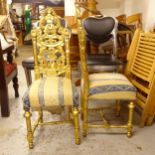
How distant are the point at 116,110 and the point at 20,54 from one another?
3.83 meters

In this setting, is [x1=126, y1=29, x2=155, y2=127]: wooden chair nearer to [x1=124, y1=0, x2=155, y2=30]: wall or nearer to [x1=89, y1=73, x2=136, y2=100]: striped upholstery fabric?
[x1=89, y1=73, x2=136, y2=100]: striped upholstery fabric

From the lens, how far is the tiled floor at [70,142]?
1.86 metres

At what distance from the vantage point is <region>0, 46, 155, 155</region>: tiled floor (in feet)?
6.09

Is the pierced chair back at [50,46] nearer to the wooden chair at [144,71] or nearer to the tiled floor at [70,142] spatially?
the tiled floor at [70,142]

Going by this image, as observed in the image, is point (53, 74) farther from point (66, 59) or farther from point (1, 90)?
point (1, 90)

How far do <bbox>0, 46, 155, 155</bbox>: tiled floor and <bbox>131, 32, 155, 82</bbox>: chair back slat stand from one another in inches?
19.1

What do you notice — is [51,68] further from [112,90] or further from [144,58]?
[144,58]

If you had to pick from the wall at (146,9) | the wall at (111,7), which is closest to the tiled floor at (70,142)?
the wall at (146,9)

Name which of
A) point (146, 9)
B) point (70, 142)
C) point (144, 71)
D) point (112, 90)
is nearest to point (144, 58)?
point (144, 71)

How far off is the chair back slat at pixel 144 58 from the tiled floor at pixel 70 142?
485 millimetres

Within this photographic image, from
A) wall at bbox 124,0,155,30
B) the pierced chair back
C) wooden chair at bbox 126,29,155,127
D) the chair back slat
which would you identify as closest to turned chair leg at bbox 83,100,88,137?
the pierced chair back

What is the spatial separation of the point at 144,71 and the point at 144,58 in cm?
13

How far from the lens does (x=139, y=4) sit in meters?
4.27

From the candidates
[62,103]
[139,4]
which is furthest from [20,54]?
[62,103]
